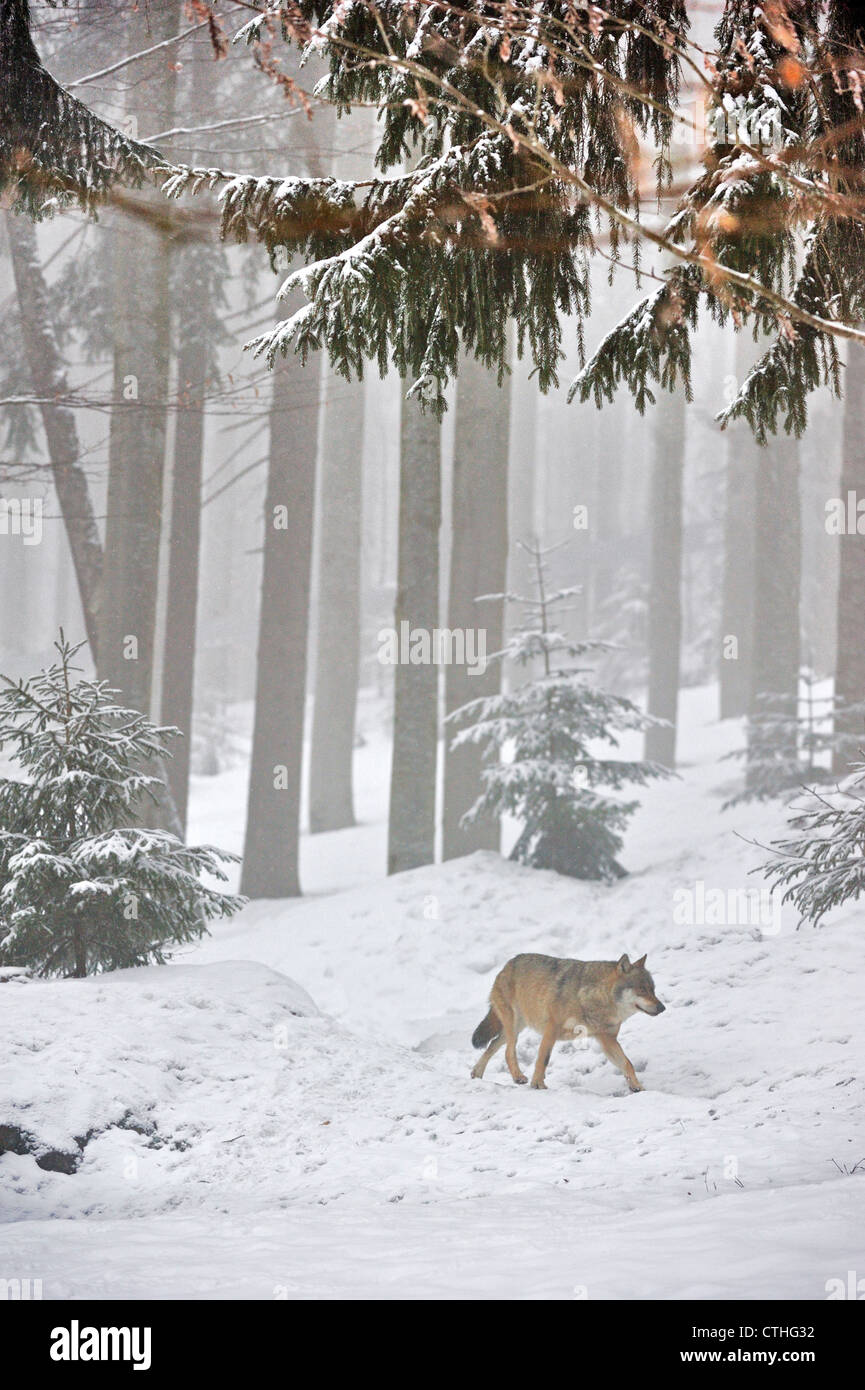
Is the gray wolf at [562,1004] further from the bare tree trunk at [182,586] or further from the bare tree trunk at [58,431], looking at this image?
the bare tree trunk at [182,586]

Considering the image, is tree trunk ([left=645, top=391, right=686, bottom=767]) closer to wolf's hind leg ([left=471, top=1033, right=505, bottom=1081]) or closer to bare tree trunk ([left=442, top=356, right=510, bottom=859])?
bare tree trunk ([left=442, top=356, right=510, bottom=859])

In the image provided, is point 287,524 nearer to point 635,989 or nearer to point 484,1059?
point 484,1059

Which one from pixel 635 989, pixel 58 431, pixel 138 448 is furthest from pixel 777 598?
pixel 635 989

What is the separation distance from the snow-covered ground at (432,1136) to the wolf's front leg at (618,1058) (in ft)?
0.58

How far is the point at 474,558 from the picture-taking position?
15.9 m

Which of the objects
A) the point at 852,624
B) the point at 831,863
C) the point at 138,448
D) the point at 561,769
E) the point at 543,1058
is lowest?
the point at 543,1058

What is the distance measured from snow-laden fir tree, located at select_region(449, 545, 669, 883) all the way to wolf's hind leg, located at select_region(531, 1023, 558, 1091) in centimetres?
498

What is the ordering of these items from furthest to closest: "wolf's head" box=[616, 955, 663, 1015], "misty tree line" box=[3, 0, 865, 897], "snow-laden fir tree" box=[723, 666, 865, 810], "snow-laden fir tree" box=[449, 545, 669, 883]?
"snow-laden fir tree" box=[723, 666, 865, 810], "snow-laden fir tree" box=[449, 545, 669, 883], "misty tree line" box=[3, 0, 865, 897], "wolf's head" box=[616, 955, 663, 1015]

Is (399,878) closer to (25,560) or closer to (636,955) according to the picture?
(636,955)

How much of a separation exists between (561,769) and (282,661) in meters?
5.37

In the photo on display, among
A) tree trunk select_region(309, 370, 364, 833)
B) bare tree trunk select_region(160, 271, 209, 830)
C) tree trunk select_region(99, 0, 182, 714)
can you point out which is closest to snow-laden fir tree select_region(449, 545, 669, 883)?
tree trunk select_region(99, 0, 182, 714)

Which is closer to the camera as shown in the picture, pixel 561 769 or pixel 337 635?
pixel 561 769

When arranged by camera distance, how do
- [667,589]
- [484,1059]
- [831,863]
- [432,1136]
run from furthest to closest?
1. [667,589]
2. [831,863]
3. [484,1059]
4. [432,1136]

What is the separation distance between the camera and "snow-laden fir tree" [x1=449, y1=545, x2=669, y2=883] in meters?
13.1
